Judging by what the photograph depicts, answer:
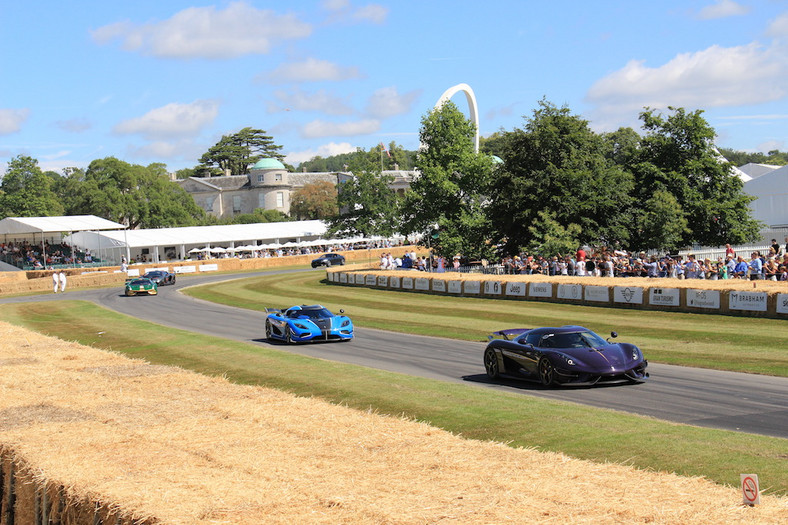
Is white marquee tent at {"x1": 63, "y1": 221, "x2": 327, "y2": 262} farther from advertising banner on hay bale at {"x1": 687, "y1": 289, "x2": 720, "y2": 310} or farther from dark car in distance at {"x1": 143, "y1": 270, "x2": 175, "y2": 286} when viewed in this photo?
advertising banner on hay bale at {"x1": 687, "y1": 289, "x2": 720, "y2": 310}

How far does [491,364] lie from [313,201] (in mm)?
128704

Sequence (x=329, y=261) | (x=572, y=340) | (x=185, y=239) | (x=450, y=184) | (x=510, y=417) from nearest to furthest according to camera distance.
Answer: (x=510, y=417) < (x=572, y=340) < (x=450, y=184) < (x=329, y=261) < (x=185, y=239)

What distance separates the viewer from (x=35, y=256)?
9356 centimetres

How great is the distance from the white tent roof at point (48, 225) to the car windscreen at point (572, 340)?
253 feet

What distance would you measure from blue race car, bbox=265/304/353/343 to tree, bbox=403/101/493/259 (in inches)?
1272

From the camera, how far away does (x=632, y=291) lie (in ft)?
112

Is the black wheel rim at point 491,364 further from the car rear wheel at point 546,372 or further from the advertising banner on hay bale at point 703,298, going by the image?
the advertising banner on hay bale at point 703,298

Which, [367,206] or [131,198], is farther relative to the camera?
[131,198]

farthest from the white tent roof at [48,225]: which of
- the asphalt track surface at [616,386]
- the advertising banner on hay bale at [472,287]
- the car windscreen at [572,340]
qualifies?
the car windscreen at [572,340]

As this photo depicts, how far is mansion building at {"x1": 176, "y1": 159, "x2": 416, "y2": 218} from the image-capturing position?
157375 mm

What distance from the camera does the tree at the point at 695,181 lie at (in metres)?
55.1

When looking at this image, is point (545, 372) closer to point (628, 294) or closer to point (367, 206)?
point (628, 294)

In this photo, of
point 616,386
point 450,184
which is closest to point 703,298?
point 616,386

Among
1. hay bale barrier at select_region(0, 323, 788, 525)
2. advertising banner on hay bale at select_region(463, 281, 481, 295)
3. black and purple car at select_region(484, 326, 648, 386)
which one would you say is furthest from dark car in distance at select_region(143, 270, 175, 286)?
hay bale barrier at select_region(0, 323, 788, 525)
